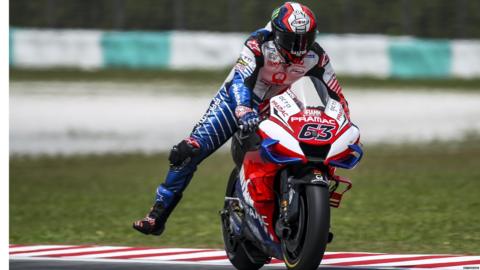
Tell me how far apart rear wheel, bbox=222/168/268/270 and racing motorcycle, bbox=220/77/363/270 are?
0.32 meters

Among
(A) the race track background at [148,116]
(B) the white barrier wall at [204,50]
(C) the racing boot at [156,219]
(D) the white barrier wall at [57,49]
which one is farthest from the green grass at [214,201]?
(D) the white barrier wall at [57,49]

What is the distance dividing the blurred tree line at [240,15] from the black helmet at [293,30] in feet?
50.5

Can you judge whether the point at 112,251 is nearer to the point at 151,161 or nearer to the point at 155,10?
the point at 151,161

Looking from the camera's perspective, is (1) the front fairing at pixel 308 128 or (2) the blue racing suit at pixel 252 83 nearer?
(1) the front fairing at pixel 308 128

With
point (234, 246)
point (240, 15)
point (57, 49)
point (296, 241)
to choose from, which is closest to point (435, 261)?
point (234, 246)

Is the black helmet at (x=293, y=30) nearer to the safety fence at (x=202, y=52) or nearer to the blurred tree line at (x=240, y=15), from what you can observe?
the safety fence at (x=202, y=52)

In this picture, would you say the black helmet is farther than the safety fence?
No

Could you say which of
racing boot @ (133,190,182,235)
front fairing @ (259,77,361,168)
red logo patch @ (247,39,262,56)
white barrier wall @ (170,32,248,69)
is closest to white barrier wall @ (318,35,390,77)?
white barrier wall @ (170,32,248,69)

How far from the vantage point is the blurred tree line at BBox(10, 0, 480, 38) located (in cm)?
2242

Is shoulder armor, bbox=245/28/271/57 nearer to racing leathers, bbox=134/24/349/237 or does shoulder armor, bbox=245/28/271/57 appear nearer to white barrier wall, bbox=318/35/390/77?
racing leathers, bbox=134/24/349/237

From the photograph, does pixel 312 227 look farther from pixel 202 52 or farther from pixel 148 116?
pixel 202 52

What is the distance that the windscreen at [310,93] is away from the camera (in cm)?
681

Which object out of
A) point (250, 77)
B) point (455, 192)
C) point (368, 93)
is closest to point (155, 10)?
point (368, 93)

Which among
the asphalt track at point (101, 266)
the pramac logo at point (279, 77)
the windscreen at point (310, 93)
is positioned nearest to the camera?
the windscreen at point (310, 93)
